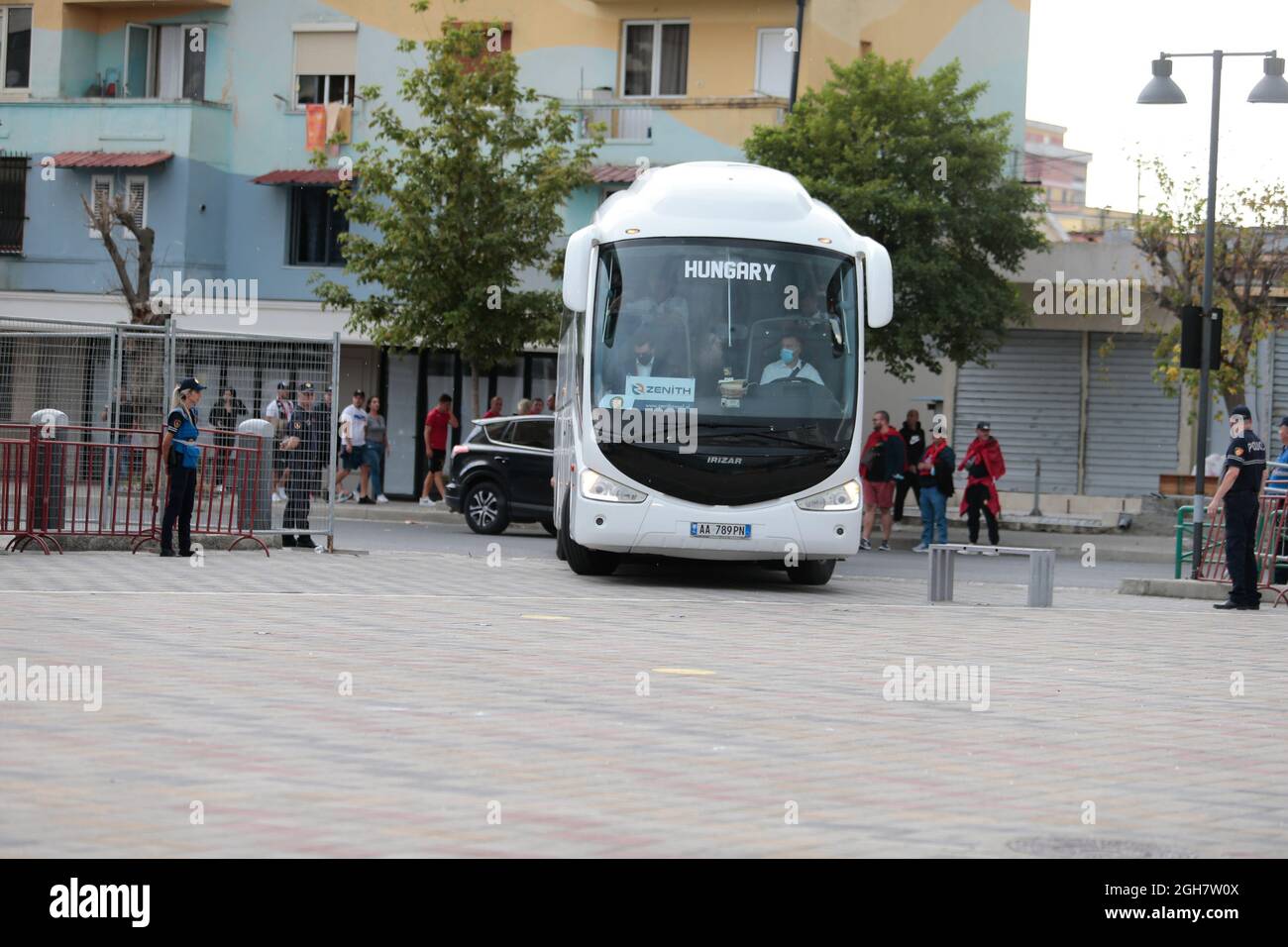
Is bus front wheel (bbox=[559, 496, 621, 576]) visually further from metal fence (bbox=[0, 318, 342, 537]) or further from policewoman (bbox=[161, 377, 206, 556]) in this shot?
policewoman (bbox=[161, 377, 206, 556])

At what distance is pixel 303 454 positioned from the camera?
804 inches

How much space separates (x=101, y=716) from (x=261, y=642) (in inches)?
121

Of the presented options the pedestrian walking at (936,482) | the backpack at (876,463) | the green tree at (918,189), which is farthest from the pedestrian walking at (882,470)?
the green tree at (918,189)

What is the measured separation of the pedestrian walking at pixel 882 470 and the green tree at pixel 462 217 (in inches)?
265

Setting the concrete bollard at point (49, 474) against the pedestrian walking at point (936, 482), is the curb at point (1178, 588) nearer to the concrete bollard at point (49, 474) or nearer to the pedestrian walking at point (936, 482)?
the pedestrian walking at point (936, 482)

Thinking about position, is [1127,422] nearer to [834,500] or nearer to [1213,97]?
[1213,97]

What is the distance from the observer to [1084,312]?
1420 inches

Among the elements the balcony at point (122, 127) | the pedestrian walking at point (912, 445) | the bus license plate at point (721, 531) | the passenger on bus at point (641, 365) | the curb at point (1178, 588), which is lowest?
the curb at point (1178, 588)

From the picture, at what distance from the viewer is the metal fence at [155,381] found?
1867cm

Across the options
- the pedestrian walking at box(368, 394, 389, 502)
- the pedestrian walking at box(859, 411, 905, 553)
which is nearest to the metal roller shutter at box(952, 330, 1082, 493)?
the pedestrian walking at box(859, 411, 905, 553)

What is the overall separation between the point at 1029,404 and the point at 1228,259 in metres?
6.83

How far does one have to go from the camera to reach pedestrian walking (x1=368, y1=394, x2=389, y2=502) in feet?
106

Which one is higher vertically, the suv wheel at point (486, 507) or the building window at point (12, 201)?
the building window at point (12, 201)
